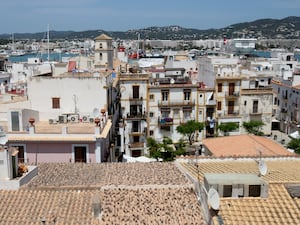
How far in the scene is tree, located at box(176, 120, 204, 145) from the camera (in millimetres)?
42500

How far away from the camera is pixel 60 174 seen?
13.9 meters

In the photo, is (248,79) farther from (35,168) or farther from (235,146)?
(35,168)

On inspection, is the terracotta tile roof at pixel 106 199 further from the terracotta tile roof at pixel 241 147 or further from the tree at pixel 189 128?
the tree at pixel 189 128

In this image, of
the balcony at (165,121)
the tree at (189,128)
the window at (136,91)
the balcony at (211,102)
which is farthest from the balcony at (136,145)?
the balcony at (211,102)

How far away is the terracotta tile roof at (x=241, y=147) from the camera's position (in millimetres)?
23027

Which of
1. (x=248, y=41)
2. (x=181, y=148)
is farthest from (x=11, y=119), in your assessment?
(x=248, y=41)

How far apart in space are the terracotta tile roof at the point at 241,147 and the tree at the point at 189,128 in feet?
52.3

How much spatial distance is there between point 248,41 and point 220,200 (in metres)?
158

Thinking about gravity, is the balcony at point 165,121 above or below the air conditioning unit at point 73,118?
below

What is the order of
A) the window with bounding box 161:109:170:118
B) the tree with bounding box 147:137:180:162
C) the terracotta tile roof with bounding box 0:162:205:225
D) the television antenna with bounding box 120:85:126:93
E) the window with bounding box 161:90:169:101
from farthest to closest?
the window with bounding box 161:109:170:118 → the window with bounding box 161:90:169:101 → the television antenna with bounding box 120:85:126:93 → the tree with bounding box 147:137:180:162 → the terracotta tile roof with bounding box 0:162:205:225

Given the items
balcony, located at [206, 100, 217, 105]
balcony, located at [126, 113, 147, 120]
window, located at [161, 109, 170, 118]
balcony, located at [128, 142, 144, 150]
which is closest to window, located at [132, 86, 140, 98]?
balcony, located at [126, 113, 147, 120]

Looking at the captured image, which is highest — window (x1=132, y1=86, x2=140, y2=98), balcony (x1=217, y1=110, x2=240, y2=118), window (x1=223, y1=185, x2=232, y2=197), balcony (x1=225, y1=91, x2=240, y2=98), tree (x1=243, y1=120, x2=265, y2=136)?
window (x1=223, y1=185, x2=232, y2=197)

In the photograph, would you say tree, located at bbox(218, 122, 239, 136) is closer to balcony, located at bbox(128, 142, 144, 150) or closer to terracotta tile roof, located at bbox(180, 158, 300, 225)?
balcony, located at bbox(128, 142, 144, 150)

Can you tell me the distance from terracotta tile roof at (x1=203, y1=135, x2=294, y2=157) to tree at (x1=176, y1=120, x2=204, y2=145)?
52.3 feet
